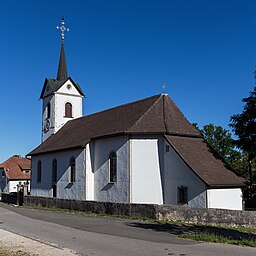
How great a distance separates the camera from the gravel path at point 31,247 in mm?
9828

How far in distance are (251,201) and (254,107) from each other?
33.6 feet

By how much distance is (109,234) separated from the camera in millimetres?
14062

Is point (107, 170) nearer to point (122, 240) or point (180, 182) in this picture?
point (180, 182)

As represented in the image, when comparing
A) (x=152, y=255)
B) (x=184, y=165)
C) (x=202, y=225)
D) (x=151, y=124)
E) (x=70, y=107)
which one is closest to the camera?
(x=152, y=255)

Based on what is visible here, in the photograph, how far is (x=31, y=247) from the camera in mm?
10781

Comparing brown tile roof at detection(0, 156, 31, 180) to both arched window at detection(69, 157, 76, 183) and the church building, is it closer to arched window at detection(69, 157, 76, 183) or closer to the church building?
the church building

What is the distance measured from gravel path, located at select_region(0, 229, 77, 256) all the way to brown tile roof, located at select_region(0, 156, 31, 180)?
1932 inches

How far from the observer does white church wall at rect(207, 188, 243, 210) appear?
75.0 ft

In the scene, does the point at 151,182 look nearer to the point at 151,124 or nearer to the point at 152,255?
the point at 151,124

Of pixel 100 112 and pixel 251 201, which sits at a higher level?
pixel 100 112

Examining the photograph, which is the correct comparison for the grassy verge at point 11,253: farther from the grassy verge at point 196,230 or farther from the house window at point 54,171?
the house window at point 54,171

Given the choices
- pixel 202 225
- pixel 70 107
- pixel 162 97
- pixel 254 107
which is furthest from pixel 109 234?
pixel 70 107

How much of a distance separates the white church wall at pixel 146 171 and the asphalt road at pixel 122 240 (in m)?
7.38

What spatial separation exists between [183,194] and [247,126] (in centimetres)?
1060
